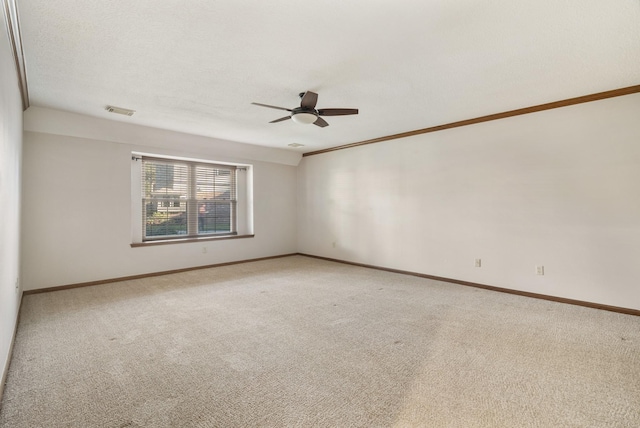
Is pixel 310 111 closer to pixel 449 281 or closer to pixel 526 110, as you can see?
pixel 526 110

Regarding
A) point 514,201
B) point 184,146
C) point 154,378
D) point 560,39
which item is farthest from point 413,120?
point 154,378

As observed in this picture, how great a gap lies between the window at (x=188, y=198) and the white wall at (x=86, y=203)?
12.6 inches

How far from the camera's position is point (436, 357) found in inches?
94.2

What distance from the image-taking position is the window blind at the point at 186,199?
5.43 meters

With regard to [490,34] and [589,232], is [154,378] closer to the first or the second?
[490,34]

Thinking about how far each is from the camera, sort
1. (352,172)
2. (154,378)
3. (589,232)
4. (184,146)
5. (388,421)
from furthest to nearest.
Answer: (352,172) < (184,146) < (589,232) < (154,378) < (388,421)

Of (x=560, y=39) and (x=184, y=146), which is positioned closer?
(x=560, y=39)

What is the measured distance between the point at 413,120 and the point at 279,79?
7.68 feet

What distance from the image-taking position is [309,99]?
3189mm

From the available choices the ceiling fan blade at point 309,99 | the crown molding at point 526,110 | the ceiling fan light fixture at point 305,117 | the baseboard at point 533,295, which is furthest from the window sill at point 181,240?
the ceiling fan blade at point 309,99

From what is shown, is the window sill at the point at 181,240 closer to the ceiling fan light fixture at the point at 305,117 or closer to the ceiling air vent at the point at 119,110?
the ceiling air vent at the point at 119,110

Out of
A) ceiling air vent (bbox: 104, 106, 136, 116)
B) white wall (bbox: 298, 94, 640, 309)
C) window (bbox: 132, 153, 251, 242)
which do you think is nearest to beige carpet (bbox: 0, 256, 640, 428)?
white wall (bbox: 298, 94, 640, 309)

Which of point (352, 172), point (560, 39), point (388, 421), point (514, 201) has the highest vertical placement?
point (560, 39)

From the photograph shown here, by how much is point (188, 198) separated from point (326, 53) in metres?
4.36
